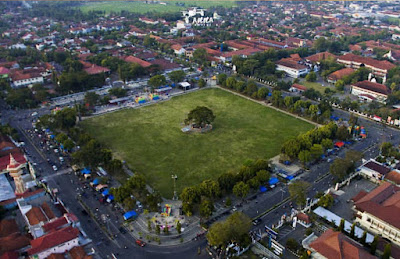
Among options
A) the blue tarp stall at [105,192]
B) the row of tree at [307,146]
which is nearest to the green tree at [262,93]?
the row of tree at [307,146]

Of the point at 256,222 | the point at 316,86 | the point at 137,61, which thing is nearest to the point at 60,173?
the point at 256,222

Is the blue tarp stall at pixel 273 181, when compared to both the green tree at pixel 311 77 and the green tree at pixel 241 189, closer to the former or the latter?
the green tree at pixel 241 189

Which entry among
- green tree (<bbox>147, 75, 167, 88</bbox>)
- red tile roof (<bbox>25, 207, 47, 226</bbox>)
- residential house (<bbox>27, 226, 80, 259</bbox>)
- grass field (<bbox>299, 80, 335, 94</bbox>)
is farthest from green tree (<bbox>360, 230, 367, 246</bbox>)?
green tree (<bbox>147, 75, 167, 88</bbox>)

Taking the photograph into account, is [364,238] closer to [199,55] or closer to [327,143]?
[327,143]

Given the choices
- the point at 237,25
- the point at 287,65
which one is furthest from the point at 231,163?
the point at 237,25

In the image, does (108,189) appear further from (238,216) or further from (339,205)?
(339,205)

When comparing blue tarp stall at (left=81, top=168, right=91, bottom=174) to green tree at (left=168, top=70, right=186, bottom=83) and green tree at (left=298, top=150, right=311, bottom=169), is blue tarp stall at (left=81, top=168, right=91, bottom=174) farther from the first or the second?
green tree at (left=168, top=70, right=186, bottom=83)
